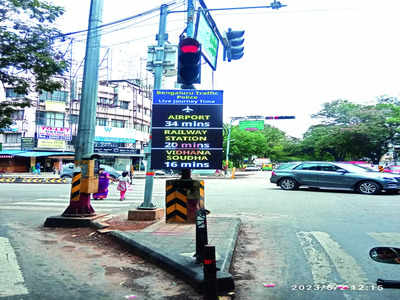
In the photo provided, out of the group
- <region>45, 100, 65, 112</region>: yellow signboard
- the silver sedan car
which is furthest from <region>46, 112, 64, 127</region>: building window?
the silver sedan car

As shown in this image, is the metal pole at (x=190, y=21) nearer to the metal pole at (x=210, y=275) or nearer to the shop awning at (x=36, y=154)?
the metal pole at (x=210, y=275)

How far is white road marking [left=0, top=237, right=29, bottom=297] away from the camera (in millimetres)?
3672

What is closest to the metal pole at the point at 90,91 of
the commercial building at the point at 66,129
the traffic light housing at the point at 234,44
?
the traffic light housing at the point at 234,44

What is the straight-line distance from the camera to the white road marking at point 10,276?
12.0ft

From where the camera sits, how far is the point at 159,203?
1161 centimetres

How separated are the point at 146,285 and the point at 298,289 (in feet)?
5.88

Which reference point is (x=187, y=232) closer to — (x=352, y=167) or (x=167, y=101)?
(x=167, y=101)

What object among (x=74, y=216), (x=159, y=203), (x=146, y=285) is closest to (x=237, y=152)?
(x=159, y=203)

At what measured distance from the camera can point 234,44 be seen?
30.4ft

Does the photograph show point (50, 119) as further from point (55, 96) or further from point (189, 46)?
point (189, 46)

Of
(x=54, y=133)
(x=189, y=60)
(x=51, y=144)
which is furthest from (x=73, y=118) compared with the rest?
(x=189, y=60)

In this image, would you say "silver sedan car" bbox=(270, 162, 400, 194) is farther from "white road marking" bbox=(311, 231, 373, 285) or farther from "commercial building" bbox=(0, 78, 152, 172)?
"commercial building" bbox=(0, 78, 152, 172)

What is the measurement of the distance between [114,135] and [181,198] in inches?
1472

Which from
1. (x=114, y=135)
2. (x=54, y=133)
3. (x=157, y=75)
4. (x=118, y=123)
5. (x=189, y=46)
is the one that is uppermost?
(x=118, y=123)
